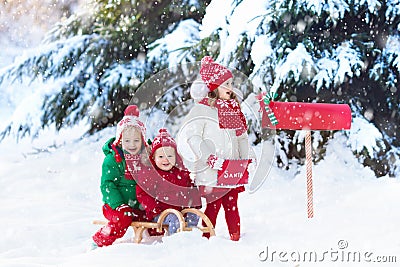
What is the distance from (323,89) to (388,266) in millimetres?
3066

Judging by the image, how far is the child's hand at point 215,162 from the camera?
10.8ft

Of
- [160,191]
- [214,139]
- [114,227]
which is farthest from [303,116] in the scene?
[114,227]

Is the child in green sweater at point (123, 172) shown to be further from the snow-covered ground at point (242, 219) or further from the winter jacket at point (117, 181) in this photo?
the snow-covered ground at point (242, 219)

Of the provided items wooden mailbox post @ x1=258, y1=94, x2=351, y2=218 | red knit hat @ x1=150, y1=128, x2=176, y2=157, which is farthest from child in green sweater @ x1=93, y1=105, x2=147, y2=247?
wooden mailbox post @ x1=258, y1=94, x2=351, y2=218

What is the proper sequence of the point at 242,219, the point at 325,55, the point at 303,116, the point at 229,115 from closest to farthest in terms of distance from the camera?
the point at 229,115 < the point at 303,116 < the point at 242,219 < the point at 325,55

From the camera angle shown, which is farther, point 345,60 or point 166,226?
point 345,60

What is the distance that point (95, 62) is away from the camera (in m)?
6.68

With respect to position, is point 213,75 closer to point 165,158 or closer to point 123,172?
point 165,158

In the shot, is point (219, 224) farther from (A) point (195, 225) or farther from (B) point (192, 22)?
(B) point (192, 22)

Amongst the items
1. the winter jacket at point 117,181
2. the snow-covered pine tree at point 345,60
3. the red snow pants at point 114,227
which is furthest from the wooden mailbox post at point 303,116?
the snow-covered pine tree at point 345,60

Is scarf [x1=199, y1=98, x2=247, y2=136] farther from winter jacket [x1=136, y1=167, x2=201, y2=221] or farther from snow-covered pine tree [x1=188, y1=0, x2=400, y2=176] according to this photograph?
snow-covered pine tree [x1=188, y1=0, x2=400, y2=176]

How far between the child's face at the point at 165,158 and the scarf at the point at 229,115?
1.13 ft

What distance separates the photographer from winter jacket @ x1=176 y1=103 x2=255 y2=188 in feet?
10.9

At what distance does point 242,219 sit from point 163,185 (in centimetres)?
107
